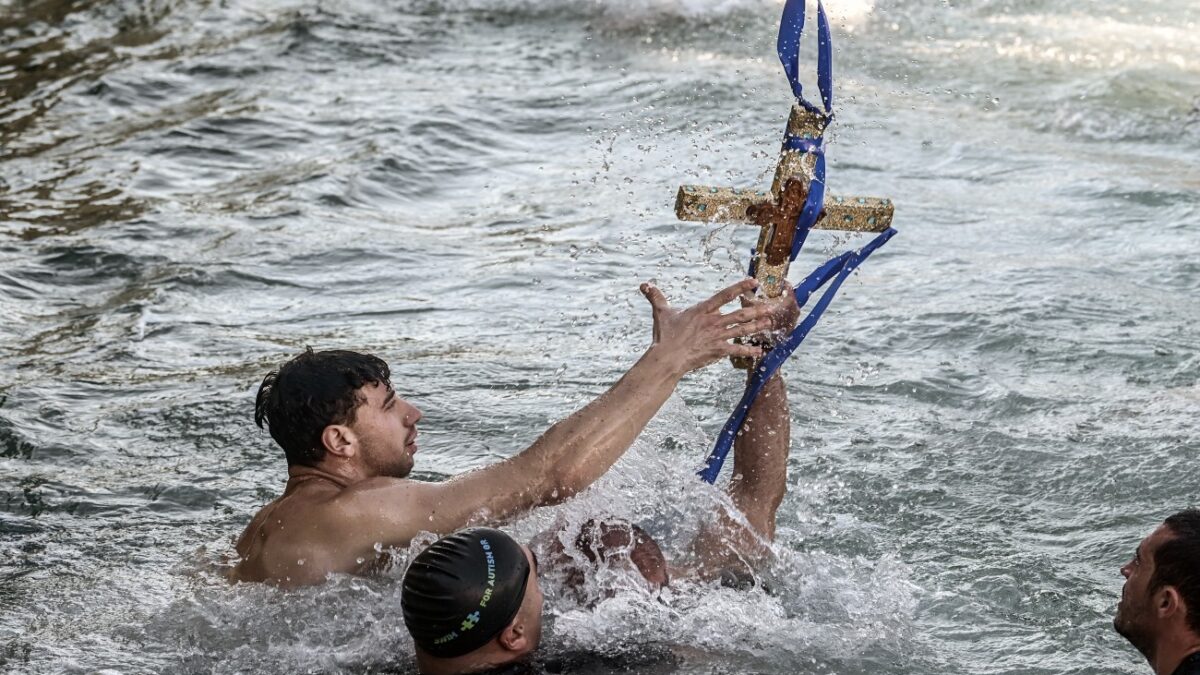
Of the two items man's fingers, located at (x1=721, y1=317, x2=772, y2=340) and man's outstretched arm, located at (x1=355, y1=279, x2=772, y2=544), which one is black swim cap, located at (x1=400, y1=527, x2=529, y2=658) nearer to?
man's outstretched arm, located at (x1=355, y1=279, x2=772, y2=544)

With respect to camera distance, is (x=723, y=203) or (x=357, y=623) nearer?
(x=723, y=203)

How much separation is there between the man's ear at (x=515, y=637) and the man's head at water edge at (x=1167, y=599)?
1.63m

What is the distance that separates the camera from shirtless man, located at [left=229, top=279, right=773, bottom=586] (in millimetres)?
4574

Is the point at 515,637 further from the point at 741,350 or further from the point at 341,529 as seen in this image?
the point at 741,350

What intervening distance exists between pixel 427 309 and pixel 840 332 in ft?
7.46

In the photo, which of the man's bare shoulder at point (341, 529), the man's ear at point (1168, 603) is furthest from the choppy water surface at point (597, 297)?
the man's ear at point (1168, 603)

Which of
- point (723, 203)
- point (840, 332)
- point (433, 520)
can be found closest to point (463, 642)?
point (433, 520)

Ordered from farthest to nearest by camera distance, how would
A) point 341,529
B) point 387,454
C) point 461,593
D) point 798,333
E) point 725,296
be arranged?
point 387,454 → point 798,333 → point 341,529 → point 725,296 → point 461,593

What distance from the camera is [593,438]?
4605 millimetres

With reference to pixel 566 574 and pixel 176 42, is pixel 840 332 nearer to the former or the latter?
pixel 566 574

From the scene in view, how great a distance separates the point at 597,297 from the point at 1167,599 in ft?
16.2

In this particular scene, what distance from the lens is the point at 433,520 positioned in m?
4.73

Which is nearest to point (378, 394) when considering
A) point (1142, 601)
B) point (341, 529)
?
point (341, 529)

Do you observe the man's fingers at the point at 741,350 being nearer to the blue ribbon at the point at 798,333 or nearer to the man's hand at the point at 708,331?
the man's hand at the point at 708,331
